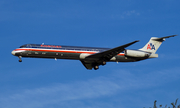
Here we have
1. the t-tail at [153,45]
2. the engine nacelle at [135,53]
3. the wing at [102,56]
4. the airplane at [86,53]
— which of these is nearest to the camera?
the airplane at [86,53]

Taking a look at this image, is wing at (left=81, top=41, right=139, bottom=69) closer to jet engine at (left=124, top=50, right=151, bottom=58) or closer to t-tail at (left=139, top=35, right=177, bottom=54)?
jet engine at (left=124, top=50, right=151, bottom=58)

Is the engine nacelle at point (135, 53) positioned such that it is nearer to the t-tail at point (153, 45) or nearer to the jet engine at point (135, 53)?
the jet engine at point (135, 53)

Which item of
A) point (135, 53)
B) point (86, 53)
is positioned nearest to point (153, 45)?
point (135, 53)

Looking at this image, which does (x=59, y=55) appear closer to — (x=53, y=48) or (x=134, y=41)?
(x=53, y=48)

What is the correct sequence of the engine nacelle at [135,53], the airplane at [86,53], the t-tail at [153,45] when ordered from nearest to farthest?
the airplane at [86,53]
the engine nacelle at [135,53]
the t-tail at [153,45]

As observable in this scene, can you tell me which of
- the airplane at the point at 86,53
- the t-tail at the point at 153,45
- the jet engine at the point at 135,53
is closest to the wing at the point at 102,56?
the airplane at the point at 86,53

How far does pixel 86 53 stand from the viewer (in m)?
40.8

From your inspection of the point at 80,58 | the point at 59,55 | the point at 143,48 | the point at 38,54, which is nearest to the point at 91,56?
the point at 80,58

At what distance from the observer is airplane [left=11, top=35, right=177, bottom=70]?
1539 inches

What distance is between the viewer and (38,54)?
39.1 metres

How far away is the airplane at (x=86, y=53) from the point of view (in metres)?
39.1

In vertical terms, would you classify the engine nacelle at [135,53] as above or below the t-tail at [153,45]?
below

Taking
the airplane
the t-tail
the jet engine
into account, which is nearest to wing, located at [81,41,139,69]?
the airplane

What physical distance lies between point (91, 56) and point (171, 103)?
A: 71.1ft
